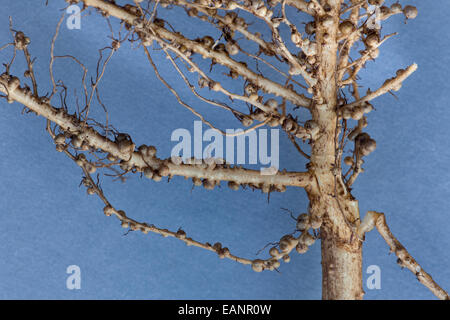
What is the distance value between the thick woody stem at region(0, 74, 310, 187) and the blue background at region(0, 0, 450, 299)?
0.39m

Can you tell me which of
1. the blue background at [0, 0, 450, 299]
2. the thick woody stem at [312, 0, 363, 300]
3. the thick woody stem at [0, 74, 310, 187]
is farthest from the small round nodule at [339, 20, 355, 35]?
the blue background at [0, 0, 450, 299]

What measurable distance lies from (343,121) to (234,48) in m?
0.30

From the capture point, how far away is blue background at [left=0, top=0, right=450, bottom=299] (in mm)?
1420

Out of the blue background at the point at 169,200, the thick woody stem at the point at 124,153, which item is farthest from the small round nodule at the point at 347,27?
the blue background at the point at 169,200

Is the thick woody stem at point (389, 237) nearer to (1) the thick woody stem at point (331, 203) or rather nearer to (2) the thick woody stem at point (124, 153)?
(1) the thick woody stem at point (331, 203)

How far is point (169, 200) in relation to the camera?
4.80 feet

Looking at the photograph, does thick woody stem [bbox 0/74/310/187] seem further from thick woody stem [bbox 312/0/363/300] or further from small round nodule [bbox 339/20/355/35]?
small round nodule [bbox 339/20/355/35]

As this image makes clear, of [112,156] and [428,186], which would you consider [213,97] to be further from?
[428,186]

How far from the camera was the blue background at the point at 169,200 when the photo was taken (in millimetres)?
1420

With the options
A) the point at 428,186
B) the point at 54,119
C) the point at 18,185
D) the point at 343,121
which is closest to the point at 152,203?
the point at 18,185

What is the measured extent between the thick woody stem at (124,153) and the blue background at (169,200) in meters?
0.39
